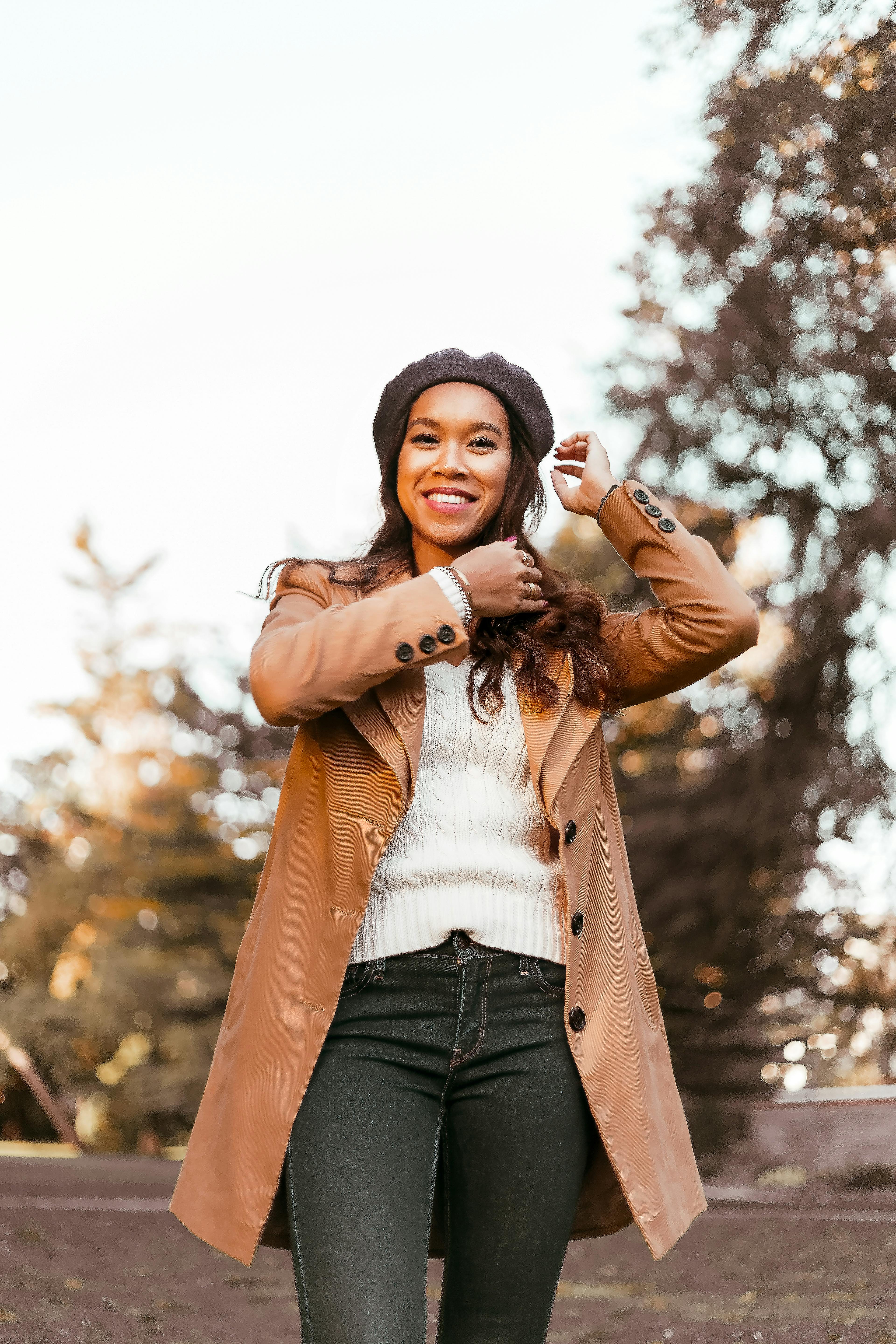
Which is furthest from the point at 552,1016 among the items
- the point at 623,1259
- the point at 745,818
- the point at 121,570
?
the point at 121,570

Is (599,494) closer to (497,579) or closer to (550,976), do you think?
(497,579)

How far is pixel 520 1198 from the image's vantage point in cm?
204

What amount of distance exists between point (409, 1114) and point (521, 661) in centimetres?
79

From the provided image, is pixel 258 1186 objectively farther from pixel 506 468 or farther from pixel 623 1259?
pixel 623 1259

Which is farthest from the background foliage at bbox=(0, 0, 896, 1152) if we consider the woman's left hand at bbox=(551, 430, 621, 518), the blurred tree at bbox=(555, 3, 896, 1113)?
the woman's left hand at bbox=(551, 430, 621, 518)

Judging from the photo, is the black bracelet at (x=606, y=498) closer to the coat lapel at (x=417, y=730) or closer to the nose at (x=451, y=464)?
the nose at (x=451, y=464)

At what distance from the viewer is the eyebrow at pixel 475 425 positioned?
248 cm

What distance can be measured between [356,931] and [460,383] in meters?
1.05

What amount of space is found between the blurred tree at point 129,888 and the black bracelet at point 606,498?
14.9m

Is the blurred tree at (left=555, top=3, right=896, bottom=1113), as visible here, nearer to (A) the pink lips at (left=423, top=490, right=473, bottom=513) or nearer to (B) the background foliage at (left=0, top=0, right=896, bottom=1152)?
(B) the background foliage at (left=0, top=0, right=896, bottom=1152)

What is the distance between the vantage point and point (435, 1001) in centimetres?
203

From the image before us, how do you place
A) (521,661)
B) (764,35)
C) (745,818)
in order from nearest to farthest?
1. (521,661)
2. (764,35)
3. (745,818)

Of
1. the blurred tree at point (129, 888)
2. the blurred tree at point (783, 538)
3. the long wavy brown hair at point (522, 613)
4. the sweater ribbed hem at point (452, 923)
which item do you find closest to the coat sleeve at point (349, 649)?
the long wavy brown hair at point (522, 613)

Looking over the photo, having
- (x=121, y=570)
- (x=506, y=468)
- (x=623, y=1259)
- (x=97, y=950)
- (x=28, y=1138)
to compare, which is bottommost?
(x=28, y=1138)
